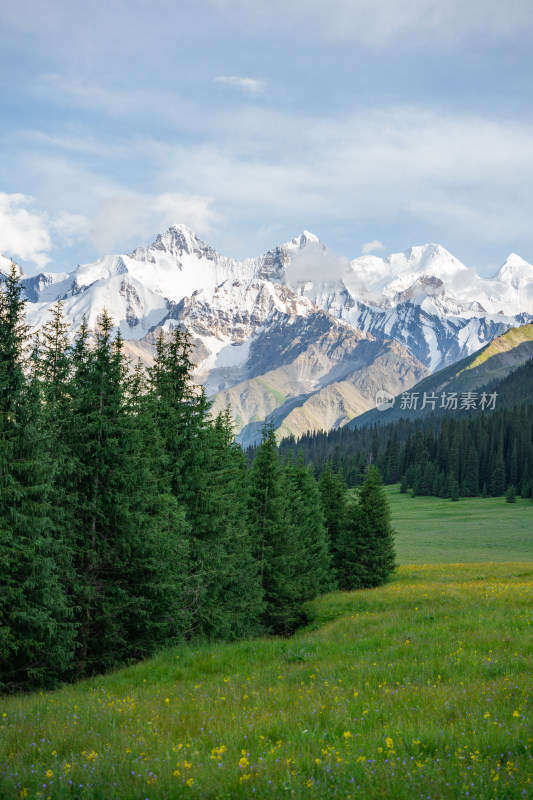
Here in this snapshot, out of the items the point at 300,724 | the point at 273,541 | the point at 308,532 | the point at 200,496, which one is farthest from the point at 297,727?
the point at 308,532

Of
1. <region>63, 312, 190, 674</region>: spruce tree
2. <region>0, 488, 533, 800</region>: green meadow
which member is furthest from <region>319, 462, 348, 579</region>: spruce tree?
<region>0, 488, 533, 800</region>: green meadow

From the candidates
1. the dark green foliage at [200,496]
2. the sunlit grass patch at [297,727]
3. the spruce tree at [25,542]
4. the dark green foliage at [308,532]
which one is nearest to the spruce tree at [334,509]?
the dark green foliage at [308,532]

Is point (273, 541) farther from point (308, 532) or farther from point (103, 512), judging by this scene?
point (103, 512)

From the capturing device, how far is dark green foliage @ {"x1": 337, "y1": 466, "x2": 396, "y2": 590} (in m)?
39.5

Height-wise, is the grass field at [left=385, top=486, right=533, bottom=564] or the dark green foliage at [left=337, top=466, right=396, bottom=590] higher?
the dark green foliage at [left=337, top=466, right=396, bottom=590]

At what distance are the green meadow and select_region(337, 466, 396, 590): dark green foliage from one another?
25969 millimetres

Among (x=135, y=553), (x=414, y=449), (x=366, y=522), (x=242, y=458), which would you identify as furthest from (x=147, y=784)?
(x=414, y=449)

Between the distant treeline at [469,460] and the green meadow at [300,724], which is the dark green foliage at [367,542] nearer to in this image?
the green meadow at [300,724]

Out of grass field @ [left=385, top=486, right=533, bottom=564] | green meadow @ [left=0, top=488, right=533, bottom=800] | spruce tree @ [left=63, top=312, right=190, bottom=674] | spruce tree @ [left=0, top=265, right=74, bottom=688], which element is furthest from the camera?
grass field @ [left=385, top=486, right=533, bottom=564]

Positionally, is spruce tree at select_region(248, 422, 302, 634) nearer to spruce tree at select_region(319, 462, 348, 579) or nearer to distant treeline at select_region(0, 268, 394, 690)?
distant treeline at select_region(0, 268, 394, 690)

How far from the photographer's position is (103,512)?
17.4 meters

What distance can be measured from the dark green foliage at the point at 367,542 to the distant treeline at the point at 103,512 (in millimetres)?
15530

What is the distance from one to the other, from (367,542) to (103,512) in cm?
2746

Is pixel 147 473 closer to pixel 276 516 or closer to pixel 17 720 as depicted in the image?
pixel 17 720
